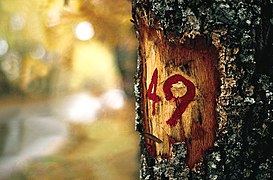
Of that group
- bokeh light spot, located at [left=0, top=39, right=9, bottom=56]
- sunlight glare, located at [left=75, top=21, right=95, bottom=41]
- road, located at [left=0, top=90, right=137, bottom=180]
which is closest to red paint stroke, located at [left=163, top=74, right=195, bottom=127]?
sunlight glare, located at [left=75, top=21, right=95, bottom=41]

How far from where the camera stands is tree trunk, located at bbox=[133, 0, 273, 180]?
1965mm

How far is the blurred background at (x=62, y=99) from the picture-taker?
4.27 meters

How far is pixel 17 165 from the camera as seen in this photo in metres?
9.61

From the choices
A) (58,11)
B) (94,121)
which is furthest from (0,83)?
(58,11)

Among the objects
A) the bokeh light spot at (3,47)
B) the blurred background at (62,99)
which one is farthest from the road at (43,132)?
the bokeh light spot at (3,47)

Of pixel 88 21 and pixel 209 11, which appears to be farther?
pixel 88 21

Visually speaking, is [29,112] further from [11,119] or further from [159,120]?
[159,120]

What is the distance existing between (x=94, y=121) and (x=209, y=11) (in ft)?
46.1

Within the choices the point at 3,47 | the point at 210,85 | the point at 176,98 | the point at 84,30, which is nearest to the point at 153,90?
the point at 176,98

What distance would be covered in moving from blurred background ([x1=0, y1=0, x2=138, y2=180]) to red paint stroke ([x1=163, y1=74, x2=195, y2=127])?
151cm

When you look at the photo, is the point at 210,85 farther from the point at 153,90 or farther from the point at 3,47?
the point at 3,47

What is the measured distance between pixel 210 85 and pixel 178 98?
0.14m

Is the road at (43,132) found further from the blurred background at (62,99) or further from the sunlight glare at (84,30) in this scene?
the sunlight glare at (84,30)

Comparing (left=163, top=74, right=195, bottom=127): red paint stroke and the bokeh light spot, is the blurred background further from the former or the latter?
(left=163, top=74, right=195, bottom=127): red paint stroke
